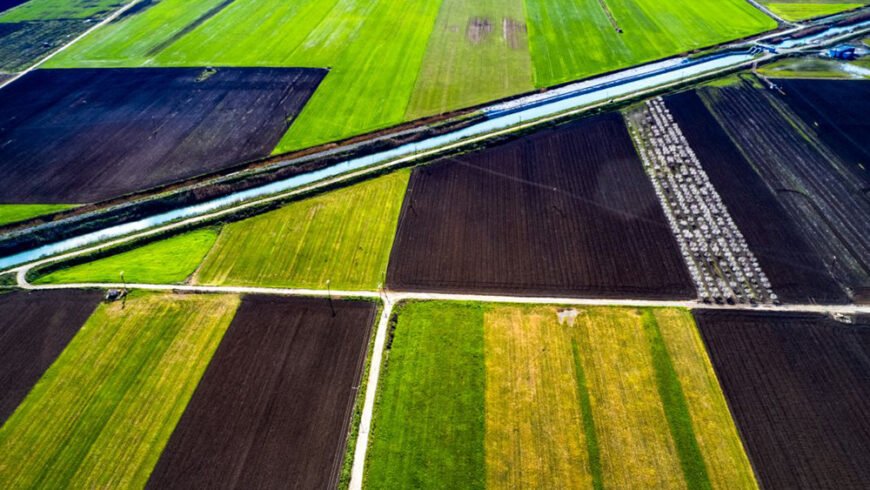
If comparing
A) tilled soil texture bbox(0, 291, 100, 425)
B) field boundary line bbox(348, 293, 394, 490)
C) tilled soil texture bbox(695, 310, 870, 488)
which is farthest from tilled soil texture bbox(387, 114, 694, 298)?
tilled soil texture bbox(0, 291, 100, 425)

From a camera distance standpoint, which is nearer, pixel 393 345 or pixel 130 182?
pixel 393 345

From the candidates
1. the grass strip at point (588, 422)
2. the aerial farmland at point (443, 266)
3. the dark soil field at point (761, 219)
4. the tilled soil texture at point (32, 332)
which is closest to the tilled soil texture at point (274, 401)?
the aerial farmland at point (443, 266)

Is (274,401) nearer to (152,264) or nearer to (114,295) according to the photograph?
(114,295)

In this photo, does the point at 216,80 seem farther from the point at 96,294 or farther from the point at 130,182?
the point at 96,294

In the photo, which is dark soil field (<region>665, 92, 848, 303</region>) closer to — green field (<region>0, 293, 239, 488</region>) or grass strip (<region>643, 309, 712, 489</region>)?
grass strip (<region>643, 309, 712, 489</region>)

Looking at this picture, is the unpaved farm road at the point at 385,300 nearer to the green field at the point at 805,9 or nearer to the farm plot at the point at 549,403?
the farm plot at the point at 549,403

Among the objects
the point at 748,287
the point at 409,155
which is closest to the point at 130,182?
the point at 409,155
